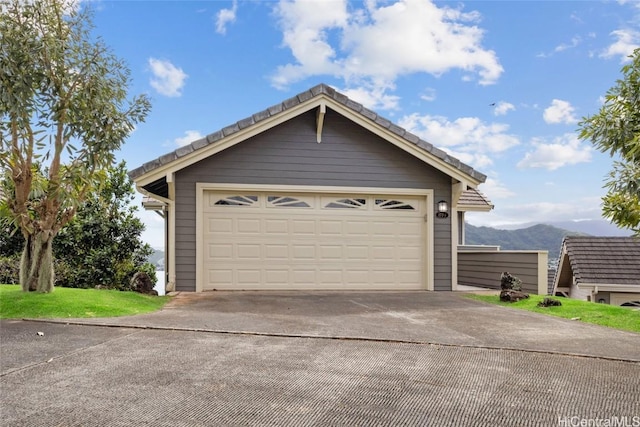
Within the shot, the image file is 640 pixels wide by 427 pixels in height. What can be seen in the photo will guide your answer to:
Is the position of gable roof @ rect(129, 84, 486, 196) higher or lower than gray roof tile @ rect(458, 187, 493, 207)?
higher

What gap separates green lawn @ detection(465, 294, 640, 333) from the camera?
18.1ft

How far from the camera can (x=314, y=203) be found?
9.15 meters

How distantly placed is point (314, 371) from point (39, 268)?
5.27 metres

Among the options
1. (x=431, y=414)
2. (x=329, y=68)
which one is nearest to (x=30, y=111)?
(x=431, y=414)

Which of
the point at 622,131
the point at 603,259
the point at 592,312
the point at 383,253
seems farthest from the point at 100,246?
the point at 603,259

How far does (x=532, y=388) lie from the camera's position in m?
2.84

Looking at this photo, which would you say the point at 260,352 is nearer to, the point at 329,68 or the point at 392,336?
the point at 392,336

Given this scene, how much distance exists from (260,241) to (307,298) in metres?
1.90

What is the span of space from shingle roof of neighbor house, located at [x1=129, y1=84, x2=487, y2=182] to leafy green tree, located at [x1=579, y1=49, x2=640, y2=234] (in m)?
2.72

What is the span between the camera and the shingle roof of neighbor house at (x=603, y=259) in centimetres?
1298

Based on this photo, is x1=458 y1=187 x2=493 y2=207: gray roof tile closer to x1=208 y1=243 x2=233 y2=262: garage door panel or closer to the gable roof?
the gable roof

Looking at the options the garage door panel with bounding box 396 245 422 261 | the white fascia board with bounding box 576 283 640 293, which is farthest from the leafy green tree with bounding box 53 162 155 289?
the white fascia board with bounding box 576 283 640 293

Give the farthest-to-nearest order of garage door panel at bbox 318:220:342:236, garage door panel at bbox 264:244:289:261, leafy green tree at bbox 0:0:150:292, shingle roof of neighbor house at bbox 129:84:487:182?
garage door panel at bbox 318:220:342:236
garage door panel at bbox 264:244:289:261
shingle roof of neighbor house at bbox 129:84:487:182
leafy green tree at bbox 0:0:150:292

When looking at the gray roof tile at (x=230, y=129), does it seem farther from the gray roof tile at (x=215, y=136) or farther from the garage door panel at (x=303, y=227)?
the garage door panel at (x=303, y=227)
